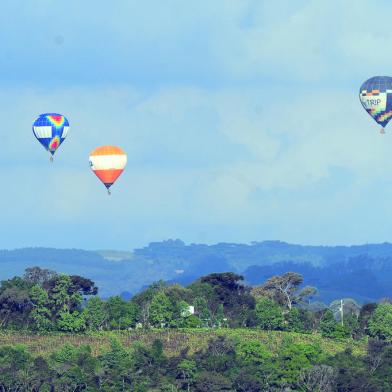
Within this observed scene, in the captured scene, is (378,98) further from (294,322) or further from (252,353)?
(252,353)

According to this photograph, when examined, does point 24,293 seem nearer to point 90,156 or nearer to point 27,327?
point 27,327

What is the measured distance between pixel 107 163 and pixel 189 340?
70.4 feet

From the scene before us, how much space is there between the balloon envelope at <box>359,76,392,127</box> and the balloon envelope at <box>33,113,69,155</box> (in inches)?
1235

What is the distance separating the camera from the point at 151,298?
15688 cm

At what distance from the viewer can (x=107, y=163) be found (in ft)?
500

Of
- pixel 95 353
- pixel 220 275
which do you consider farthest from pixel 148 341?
pixel 220 275

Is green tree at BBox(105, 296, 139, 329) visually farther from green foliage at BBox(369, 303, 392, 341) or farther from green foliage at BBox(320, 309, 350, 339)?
green foliage at BBox(369, 303, 392, 341)

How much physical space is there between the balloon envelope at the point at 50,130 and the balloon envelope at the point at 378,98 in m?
31.4

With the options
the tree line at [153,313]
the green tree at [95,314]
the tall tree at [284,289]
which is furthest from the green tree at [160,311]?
the tall tree at [284,289]

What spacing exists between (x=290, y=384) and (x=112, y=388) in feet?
50.4

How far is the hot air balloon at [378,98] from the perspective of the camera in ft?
505

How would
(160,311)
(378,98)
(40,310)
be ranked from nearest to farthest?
(40,310), (160,311), (378,98)

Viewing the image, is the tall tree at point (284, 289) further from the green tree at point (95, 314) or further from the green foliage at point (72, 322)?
the green foliage at point (72, 322)

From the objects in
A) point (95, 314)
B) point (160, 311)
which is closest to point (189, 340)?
point (160, 311)
